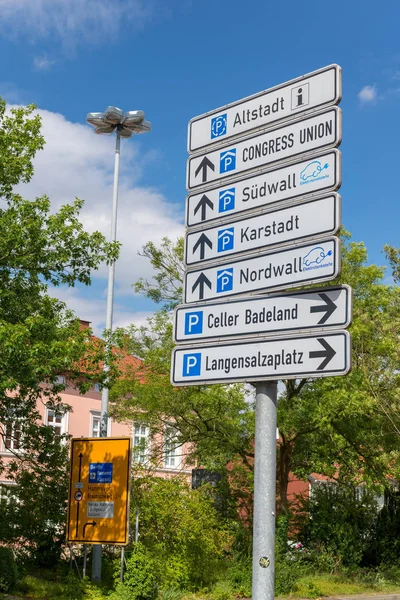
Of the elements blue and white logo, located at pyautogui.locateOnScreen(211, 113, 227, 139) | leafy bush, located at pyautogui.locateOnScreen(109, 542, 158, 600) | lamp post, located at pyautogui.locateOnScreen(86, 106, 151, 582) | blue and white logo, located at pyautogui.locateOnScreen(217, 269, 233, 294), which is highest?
lamp post, located at pyautogui.locateOnScreen(86, 106, 151, 582)

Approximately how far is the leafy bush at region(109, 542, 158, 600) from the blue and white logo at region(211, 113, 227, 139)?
11558mm

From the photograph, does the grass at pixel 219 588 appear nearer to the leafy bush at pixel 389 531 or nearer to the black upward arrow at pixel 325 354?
the leafy bush at pixel 389 531

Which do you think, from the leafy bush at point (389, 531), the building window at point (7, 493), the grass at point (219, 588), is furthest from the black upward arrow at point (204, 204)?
the leafy bush at point (389, 531)

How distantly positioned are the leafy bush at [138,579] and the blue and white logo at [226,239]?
11.4m

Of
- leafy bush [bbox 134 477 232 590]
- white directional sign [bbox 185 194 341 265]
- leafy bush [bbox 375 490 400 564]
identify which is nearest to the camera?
white directional sign [bbox 185 194 341 265]

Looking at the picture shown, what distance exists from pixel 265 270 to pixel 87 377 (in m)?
11.4

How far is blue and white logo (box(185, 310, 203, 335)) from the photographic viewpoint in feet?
14.2

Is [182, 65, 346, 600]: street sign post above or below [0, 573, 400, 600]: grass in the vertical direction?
above

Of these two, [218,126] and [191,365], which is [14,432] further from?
[218,126]

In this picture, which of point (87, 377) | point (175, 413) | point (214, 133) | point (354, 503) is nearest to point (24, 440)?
point (87, 377)

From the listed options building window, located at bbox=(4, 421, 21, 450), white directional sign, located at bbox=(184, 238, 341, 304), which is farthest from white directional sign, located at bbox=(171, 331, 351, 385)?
building window, located at bbox=(4, 421, 21, 450)

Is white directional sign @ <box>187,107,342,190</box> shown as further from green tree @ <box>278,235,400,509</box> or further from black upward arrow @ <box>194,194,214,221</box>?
green tree @ <box>278,235,400,509</box>

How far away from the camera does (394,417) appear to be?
1973cm

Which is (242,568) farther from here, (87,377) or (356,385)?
(87,377)
